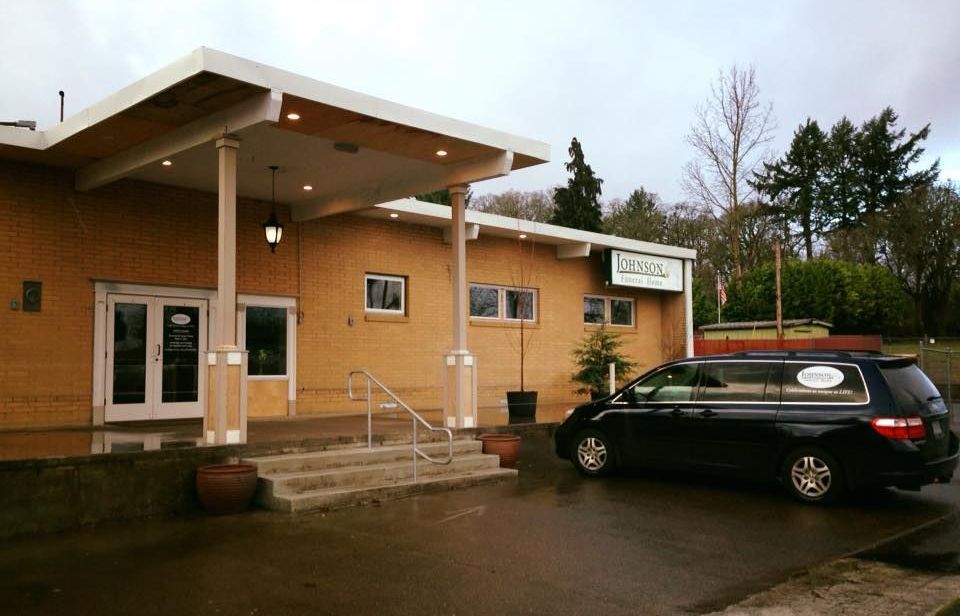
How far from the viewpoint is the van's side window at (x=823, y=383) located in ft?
27.7

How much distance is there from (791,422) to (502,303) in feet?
35.1

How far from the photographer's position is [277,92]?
909cm

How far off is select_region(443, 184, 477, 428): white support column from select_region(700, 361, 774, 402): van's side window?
12.9 ft

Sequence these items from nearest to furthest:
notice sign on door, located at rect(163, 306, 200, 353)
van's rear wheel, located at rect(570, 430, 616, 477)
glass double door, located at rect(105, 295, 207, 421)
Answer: van's rear wheel, located at rect(570, 430, 616, 477), glass double door, located at rect(105, 295, 207, 421), notice sign on door, located at rect(163, 306, 200, 353)

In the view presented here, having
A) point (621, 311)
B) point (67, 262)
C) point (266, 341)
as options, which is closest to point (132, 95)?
point (67, 262)

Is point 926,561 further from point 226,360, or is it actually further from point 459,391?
point 226,360

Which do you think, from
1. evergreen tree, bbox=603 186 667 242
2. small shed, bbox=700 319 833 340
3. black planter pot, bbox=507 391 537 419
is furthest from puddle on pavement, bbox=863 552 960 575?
evergreen tree, bbox=603 186 667 242

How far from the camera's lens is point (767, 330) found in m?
31.9

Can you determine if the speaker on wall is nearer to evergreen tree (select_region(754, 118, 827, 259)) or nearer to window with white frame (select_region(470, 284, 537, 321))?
window with white frame (select_region(470, 284, 537, 321))

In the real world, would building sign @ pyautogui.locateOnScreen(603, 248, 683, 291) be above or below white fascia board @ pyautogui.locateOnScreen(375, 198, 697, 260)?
below

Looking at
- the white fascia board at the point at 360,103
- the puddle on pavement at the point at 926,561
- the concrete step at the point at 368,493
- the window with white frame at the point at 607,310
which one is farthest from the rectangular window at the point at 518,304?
the puddle on pavement at the point at 926,561

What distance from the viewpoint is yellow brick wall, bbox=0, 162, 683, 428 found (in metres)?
11.8

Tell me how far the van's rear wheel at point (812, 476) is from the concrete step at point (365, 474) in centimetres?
377

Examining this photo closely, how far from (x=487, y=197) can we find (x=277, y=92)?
42.1m
